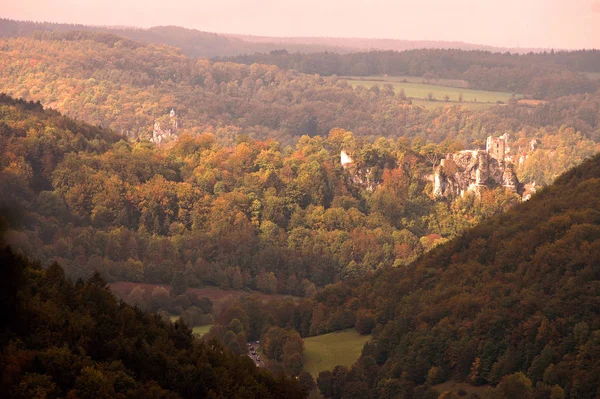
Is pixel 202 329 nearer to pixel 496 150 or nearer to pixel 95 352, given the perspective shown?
pixel 95 352

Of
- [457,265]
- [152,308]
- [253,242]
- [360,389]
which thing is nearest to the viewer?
[360,389]

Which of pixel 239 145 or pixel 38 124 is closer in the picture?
pixel 38 124

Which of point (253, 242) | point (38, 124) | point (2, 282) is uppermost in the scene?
point (2, 282)

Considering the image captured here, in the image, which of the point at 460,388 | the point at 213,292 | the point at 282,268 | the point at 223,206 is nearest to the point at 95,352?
the point at 460,388

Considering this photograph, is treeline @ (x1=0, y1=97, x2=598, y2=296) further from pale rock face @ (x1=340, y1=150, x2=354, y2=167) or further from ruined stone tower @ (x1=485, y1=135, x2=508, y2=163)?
ruined stone tower @ (x1=485, y1=135, x2=508, y2=163)

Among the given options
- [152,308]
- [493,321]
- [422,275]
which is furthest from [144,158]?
[493,321]

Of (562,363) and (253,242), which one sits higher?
(562,363)

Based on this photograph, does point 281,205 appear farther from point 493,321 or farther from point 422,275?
point 493,321
